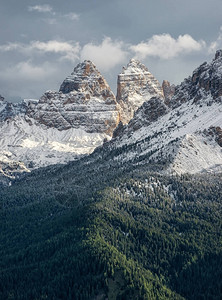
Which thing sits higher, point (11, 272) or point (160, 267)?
point (11, 272)

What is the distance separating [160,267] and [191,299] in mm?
20022

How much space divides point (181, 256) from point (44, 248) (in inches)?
2113

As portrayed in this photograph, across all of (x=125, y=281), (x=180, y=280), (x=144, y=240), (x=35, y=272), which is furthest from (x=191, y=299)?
(x=35, y=272)

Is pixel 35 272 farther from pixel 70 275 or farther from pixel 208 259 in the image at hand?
pixel 208 259

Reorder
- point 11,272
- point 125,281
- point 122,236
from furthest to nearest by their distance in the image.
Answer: point 122,236 → point 11,272 → point 125,281

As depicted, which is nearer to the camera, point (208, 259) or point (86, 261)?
point (86, 261)

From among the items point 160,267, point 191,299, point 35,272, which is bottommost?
point 191,299

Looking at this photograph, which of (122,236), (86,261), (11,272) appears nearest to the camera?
(86,261)

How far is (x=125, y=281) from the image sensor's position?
155 metres

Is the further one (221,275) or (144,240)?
(144,240)

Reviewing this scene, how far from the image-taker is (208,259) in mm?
183625

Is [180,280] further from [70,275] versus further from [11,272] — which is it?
[11,272]

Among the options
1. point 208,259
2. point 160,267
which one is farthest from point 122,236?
point 208,259

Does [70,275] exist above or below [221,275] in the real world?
above
